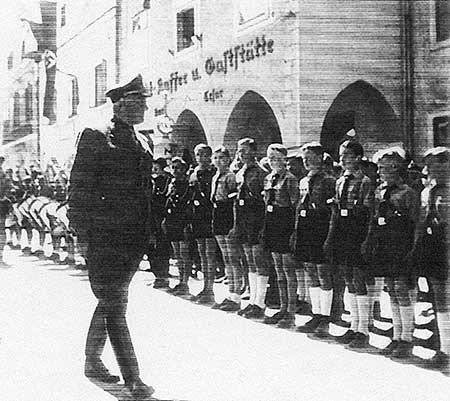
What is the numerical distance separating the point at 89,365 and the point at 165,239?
1.90 metres

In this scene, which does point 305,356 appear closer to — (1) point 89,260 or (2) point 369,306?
(2) point 369,306

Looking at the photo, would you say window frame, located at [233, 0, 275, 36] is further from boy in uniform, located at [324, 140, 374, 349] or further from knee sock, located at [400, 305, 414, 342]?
knee sock, located at [400, 305, 414, 342]

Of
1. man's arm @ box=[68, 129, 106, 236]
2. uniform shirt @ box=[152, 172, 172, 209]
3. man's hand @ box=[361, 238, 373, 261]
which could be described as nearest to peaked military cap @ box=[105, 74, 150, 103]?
man's arm @ box=[68, 129, 106, 236]

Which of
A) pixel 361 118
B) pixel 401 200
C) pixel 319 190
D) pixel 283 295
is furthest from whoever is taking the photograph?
pixel 361 118

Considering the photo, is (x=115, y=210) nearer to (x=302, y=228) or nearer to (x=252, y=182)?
(x=302, y=228)

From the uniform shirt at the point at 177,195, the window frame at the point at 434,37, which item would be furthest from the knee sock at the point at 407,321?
the window frame at the point at 434,37

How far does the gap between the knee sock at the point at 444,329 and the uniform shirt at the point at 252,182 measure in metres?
1.24

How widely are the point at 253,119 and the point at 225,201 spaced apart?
175 centimetres

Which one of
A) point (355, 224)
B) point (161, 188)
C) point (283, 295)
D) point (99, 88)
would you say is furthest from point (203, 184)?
point (355, 224)

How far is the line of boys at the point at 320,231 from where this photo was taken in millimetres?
2689

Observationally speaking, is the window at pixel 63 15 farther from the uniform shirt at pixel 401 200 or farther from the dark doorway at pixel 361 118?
the dark doorway at pixel 361 118

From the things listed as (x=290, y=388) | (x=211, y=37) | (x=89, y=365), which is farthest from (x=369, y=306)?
(x=211, y=37)

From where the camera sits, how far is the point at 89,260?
228 centimetres

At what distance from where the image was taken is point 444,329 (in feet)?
8.71
